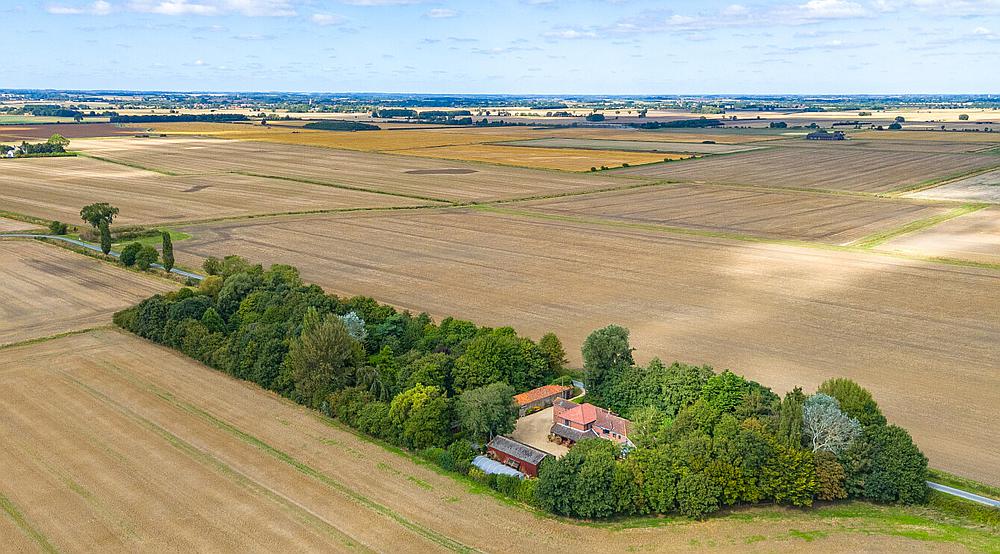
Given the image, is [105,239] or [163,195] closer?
[105,239]

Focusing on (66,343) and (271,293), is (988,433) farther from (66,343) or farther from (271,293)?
(66,343)

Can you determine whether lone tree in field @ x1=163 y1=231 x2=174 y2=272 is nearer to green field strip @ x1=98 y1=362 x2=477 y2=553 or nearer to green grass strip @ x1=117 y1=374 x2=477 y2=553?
green field strip @ x1=98 y1=362 x2=477 y2=553

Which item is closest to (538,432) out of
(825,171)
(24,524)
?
(24,524)

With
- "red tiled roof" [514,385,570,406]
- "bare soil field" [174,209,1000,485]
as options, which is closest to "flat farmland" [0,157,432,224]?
"bare soil field" [174,209,1000,485]

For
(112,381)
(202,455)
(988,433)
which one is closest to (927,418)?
(988,433)

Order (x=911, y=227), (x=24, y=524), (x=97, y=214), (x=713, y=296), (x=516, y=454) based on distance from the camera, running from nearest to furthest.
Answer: (x=24, y=524), (x=516, y=454), (x=713, y=296), (x=97, y=214), (x=911, y=227)

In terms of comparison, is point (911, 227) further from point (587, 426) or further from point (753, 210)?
point (587, 426)
